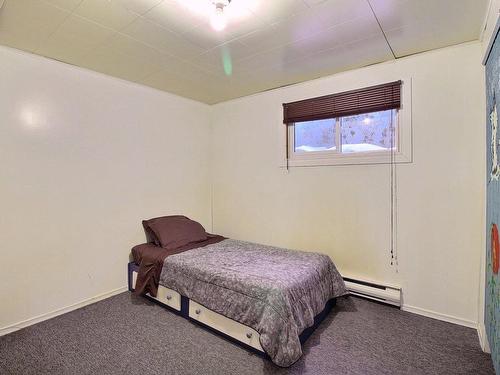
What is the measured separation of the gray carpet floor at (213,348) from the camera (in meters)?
1.74

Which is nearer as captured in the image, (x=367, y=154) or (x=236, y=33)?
(x=236, y=33)

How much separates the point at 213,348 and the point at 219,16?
7.46 feet

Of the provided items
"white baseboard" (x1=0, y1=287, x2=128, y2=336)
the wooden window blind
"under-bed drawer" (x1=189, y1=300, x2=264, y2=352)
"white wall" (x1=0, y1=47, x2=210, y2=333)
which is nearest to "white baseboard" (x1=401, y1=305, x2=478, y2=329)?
"under-bed drawer" (x1=189, y1=300, x2=264, y2=352)

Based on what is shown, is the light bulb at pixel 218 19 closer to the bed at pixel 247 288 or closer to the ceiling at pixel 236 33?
the ceiling at pixel 236 33

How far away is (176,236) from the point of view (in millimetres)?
3004

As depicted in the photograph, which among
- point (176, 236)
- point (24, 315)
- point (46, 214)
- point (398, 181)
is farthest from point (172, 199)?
point (398, 181)

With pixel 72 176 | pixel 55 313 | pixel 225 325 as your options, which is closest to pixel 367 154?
pixel 225 325

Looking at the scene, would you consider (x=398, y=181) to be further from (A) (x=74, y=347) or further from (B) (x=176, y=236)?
(A) (x=74, y=347)

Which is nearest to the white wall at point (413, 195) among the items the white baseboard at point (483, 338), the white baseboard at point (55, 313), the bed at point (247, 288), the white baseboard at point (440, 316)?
the white baseboard at point (440, 316)

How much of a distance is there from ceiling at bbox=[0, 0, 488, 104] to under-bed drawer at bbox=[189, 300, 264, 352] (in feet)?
7.07

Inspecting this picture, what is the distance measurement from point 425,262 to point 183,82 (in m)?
3.02

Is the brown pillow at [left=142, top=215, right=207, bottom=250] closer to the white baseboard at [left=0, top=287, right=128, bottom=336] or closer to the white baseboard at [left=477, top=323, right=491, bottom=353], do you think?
the white baseboard at [left=0, top=287, right=128, bottom=336]

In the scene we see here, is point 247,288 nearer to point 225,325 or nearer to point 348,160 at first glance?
point 225,325

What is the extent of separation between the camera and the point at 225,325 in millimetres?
2062
